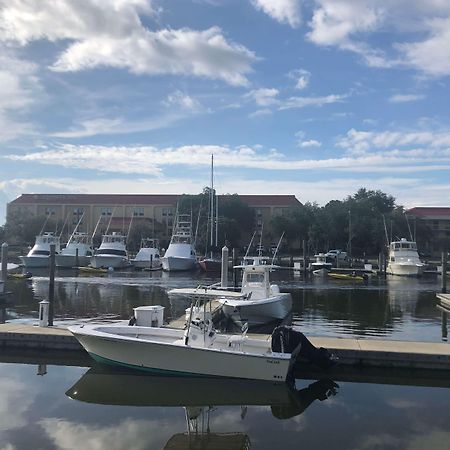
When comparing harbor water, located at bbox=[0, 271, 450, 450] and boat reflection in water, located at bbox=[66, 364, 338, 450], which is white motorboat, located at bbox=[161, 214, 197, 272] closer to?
harbor water, located at bbox=[0, 271, 450, 450]

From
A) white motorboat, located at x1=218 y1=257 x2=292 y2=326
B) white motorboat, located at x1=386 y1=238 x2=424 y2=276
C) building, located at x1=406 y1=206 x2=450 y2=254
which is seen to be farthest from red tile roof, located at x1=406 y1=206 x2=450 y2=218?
white motorboat, located at x1=218 y1=257 x2=292 y2=326

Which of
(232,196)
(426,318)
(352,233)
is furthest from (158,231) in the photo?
(426,318)

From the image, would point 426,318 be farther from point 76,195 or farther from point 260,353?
point 76,195

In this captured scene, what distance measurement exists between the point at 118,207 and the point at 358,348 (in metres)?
111

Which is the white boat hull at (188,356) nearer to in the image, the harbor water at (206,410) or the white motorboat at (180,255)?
the harbor water at (206,410)

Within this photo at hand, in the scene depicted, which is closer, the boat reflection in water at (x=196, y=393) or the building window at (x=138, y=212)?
the boat reflection in water at (x=196, y=393)

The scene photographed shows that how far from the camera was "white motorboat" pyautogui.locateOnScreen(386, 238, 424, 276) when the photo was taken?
6378 centimetres

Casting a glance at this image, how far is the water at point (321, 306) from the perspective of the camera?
24.1 metres

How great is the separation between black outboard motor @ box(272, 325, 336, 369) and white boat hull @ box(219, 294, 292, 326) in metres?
7.52

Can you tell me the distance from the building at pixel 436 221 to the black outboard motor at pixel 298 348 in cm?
10193

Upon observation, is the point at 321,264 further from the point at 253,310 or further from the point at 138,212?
the point at 138,212

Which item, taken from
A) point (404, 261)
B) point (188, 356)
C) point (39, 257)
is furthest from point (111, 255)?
point (188, 356)

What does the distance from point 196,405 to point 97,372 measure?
393 cm

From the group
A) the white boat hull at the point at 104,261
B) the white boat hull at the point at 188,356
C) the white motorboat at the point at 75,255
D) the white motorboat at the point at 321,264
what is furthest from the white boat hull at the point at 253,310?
the white motorboat at the point at 75,255
